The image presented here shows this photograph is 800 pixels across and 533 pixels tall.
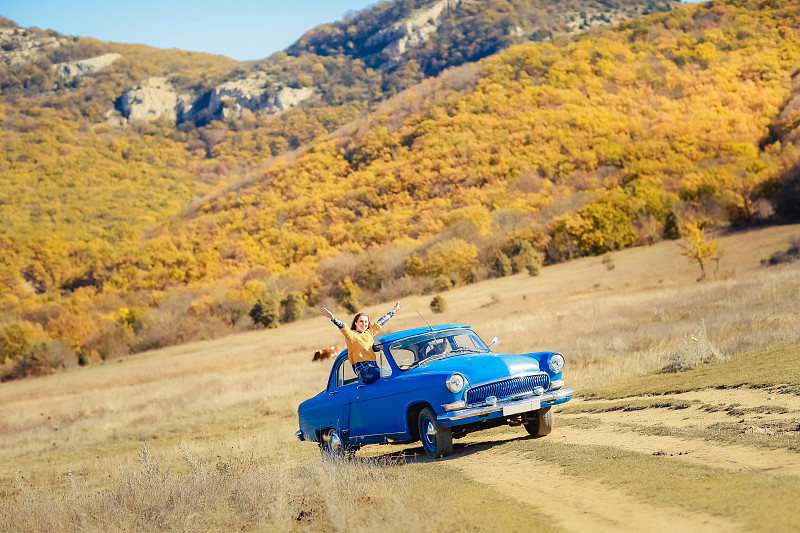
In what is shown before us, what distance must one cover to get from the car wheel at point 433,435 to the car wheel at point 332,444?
4.58ft

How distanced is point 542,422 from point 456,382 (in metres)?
1.72

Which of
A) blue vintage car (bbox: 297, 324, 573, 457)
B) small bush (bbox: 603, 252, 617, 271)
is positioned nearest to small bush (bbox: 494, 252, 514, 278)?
small bush (bbox: 603, 252, 617, 271)

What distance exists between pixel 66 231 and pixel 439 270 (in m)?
82.7

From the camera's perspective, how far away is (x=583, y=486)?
7156 mm

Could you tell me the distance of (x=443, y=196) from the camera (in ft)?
324

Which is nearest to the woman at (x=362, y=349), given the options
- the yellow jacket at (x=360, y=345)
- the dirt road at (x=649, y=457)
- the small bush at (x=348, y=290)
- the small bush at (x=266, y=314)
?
the yellow jacket at (x=360, y=345)

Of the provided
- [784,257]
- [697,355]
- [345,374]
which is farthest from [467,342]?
[784,257]

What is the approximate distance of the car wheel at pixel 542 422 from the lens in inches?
398

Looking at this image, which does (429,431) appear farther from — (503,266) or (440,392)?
(503,266)

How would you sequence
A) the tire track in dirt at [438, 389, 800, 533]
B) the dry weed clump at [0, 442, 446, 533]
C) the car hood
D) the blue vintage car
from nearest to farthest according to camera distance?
the tire track in dirt at [438, 389, 800, 533] → the dry weed clump at [0, 442, 446, 533] → the blue vintage car → the car hood

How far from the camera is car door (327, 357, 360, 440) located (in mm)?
10750

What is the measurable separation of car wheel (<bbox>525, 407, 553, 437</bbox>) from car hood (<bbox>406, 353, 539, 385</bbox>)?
2.27ft

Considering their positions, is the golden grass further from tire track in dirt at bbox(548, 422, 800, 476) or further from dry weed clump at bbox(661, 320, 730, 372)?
dry weed clump at bbox(661, 320, 730, 372)

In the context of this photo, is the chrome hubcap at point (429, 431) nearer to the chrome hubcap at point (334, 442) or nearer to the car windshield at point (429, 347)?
the car windshield at point (429, 347)
